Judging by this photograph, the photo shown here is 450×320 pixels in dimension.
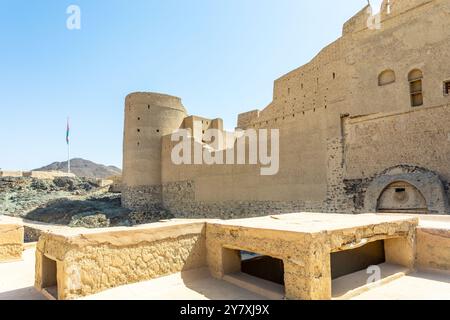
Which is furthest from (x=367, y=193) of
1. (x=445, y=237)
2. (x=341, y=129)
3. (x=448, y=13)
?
(x=445, y=237)

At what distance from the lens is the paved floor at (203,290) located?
2.92 m

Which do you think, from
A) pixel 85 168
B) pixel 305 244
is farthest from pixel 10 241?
pixel 85 168

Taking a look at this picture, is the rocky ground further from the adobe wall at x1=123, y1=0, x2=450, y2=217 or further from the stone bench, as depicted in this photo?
the stone bench

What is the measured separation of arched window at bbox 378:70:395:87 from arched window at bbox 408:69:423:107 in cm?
58

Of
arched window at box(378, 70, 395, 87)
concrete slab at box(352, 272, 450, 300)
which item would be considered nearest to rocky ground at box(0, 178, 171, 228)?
arched window at box(378, 70, 395, 87)

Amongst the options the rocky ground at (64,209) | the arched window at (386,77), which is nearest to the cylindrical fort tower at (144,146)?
the rocky ground at (64,209)

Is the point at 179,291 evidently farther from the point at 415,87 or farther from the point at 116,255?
the point at 415,87

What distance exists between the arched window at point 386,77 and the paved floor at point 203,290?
29.9ft

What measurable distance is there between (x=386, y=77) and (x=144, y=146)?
595 inches

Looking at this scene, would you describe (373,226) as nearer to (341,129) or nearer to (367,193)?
(367,193)

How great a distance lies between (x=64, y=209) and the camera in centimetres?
1898

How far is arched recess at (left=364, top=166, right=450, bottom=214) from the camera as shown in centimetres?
826
